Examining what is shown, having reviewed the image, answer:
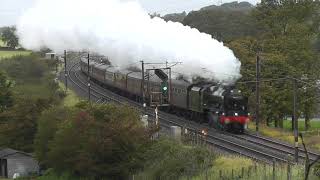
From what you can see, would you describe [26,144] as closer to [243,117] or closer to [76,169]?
[76,169]

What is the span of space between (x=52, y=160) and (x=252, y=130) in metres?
19.5

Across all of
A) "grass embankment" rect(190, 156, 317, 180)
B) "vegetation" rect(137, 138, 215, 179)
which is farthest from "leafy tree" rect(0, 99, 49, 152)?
"grass embankment" rect(190, 156, 317, 180)

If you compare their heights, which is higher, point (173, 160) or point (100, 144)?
point (100, 144)

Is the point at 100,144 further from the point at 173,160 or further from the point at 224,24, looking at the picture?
the point at 224,24

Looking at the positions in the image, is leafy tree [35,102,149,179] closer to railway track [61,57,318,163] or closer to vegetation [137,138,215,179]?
vegetation [137,138,215,179]

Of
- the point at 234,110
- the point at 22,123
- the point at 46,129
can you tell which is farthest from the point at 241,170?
the point at 22,123

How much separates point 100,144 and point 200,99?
43.8 feet

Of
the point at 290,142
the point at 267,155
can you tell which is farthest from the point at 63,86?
the point at 267,155

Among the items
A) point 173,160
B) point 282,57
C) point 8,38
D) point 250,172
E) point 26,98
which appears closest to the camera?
point 250,172

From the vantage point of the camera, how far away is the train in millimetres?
46844

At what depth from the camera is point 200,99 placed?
50531 mm

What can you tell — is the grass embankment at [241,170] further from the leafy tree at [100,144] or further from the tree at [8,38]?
the tree at [8,38]

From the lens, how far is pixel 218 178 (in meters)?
31.2

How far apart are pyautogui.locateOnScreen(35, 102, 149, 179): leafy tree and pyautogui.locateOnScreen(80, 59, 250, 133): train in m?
8.24
